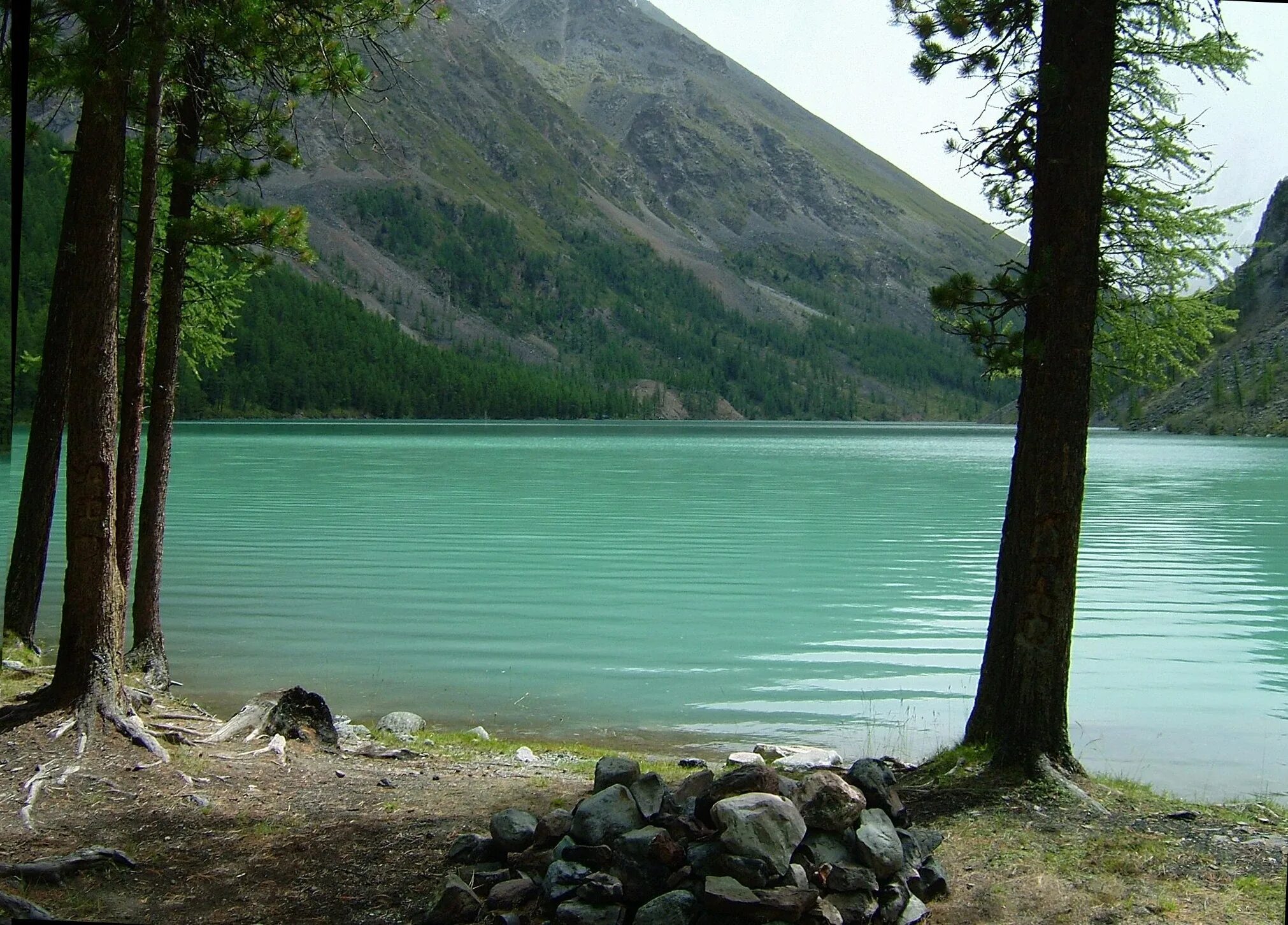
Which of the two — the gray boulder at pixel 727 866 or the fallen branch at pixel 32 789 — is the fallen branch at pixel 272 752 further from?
the gray boulder at pixel 727 866

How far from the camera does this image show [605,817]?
18.2 ft

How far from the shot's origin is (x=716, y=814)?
207 inches

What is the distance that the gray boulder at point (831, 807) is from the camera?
17.9ft

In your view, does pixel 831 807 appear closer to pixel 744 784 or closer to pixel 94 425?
pixel 744 784

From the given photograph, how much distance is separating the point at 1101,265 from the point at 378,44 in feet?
19.4

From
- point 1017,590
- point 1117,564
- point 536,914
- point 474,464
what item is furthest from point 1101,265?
point 474,464

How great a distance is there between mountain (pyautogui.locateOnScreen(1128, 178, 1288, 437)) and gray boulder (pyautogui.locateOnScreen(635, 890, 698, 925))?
5020 inches

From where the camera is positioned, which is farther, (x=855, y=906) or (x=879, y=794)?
(x=879, y=794)

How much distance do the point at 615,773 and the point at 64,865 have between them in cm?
288

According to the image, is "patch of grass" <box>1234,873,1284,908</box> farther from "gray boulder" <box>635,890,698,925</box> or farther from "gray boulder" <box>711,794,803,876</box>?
"gray boulder" <box>635,890,698,925</box>

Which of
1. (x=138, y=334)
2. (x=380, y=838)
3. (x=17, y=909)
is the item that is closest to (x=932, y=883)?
(x=380, y=838)

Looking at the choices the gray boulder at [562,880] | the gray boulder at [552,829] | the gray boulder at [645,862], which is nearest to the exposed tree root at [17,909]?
the gray boulder at [562,880]

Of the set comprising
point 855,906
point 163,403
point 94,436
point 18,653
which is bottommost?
point 18,653

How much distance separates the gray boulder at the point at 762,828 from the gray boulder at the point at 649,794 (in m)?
0.44
